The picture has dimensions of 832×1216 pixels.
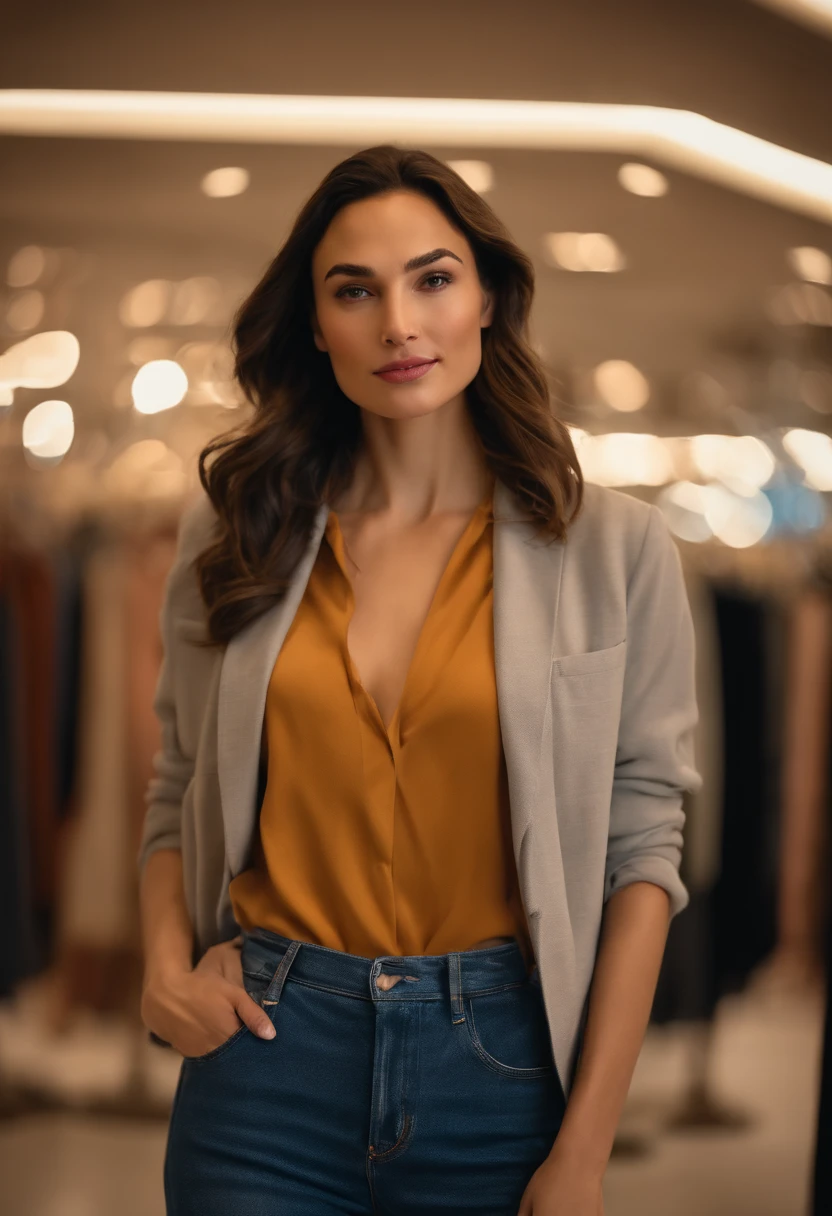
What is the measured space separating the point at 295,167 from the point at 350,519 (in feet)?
7.16

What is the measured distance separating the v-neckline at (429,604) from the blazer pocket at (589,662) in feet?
0.62

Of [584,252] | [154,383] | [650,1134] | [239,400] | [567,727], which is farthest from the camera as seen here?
[154,383]

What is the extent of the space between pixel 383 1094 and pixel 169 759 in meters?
0.64

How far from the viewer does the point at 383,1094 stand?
146cm

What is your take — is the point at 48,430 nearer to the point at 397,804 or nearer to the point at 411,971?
the point at 397,804

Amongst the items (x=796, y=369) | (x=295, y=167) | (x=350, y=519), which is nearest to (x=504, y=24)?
(x=295, y=167)

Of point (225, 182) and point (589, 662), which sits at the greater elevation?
point (225, 182)

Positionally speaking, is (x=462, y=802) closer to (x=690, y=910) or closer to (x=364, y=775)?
(x=364, y=775)

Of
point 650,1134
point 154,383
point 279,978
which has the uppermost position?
point 154,383


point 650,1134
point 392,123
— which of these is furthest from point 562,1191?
point 392,123

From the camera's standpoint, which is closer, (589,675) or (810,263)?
(589,675)

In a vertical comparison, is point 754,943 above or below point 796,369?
below

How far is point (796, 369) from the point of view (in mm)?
4438

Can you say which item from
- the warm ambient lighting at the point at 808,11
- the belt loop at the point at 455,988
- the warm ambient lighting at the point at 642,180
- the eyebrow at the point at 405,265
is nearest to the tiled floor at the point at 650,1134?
the belt loop at the point at 455,988
